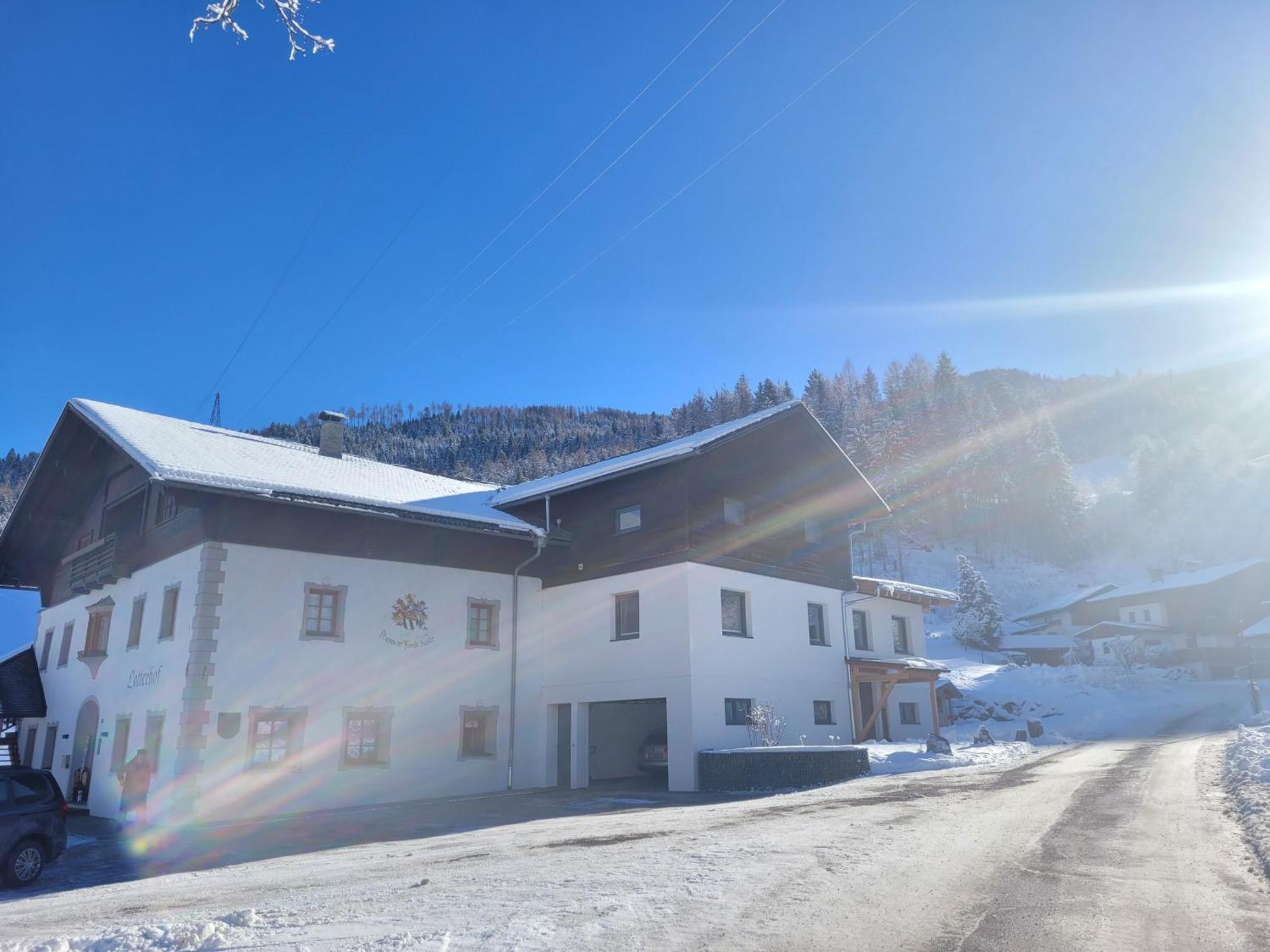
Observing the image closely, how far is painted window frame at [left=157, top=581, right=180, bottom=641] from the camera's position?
17891 mm

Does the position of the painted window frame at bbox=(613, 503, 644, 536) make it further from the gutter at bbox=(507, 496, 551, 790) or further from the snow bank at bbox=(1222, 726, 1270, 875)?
the snow bank at bbox=(1222, 726, 1270, 875)

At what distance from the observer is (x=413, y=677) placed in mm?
19906

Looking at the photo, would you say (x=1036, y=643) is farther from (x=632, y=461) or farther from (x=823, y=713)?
(x=632, y=461)

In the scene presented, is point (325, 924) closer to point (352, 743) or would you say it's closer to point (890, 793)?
point (890, 793)

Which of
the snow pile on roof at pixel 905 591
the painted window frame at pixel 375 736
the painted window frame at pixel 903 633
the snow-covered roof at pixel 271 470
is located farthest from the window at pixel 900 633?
the painted window frame at pixel 375 736

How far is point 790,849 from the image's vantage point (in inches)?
375

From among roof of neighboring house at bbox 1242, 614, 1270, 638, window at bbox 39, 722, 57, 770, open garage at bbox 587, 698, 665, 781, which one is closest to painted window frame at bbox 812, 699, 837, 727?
open garage at bbox 587, 698, 665, 781

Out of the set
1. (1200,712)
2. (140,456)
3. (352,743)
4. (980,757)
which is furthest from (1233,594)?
(140,456)

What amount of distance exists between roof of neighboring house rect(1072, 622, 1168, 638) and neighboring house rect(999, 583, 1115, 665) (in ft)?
4.60

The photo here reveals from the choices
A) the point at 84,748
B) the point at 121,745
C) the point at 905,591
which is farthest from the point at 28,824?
the point at 905,591

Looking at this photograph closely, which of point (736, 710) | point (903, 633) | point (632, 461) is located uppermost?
point (632, 461)

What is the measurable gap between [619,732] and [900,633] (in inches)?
442

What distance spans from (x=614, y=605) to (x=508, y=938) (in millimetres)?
15778

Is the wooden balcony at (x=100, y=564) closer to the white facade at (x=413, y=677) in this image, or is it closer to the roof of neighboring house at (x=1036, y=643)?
the white facade at (x=413, y=677)
